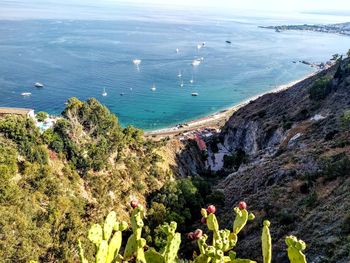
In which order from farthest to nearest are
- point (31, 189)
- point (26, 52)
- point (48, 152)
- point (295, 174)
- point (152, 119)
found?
1. point (26, 52)
2. point (152, 119)
3. point (48, 152)
4. point (295, 174)
5. point (31, 189)

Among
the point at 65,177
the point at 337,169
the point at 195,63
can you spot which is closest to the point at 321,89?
the point at 337,169

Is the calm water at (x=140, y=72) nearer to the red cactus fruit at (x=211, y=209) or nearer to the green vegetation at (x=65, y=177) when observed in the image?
the green vegetation at (x=65, y=177)

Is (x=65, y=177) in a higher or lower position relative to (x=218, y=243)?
lower

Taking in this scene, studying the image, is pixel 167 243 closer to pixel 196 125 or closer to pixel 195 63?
pixel 196 125

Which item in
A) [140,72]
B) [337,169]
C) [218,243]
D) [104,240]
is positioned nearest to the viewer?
[104,240]

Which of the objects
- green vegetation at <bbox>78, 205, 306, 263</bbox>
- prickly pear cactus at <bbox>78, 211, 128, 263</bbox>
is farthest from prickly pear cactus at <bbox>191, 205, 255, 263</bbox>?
prickly pear cactus at <bbox>78, 211, 128, 263</bbox>

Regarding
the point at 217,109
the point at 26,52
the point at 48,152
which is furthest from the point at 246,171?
the point at 26,52

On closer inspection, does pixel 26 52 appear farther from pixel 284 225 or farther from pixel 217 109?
pixel 284 225
